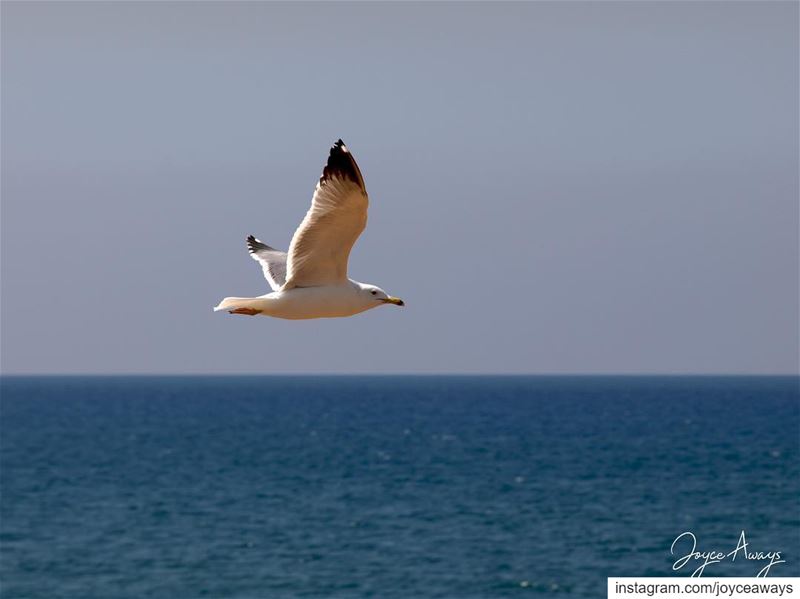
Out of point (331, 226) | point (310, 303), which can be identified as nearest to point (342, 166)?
point (331, 226)

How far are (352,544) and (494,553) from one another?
8.02 meters

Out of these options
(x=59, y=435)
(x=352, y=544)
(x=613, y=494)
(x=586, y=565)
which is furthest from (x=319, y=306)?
(x=59, y=435)

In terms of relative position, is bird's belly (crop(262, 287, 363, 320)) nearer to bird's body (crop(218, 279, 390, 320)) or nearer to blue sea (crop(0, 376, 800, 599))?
bird's body (crop(218, 279, 390, 320))

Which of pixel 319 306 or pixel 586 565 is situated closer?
pixel 319 306

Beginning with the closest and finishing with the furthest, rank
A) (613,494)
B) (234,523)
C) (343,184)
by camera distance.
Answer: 1. (343,184)
2. (234,523)
3. (613,494)

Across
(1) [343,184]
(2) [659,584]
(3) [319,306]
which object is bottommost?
(2) [659,584]

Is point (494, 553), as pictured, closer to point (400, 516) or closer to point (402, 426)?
point (400, 516)

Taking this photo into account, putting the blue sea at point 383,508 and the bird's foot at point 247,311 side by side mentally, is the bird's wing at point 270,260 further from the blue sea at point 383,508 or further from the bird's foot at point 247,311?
the blue sea at point 383,508

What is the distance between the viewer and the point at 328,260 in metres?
16.0

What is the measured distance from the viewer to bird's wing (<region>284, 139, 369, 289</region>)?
15.4 m

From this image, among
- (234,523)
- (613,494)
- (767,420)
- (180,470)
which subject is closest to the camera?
(234,523)

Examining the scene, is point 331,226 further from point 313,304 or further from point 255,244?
point 255,244

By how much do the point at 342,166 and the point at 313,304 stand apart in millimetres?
1626

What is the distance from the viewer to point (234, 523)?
8075 cm
